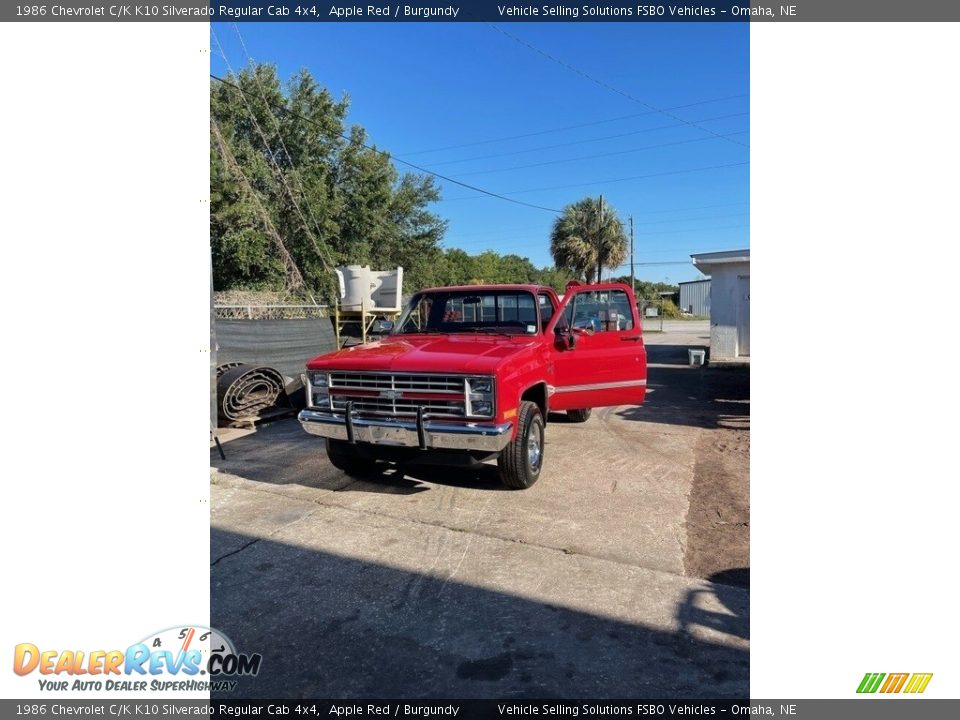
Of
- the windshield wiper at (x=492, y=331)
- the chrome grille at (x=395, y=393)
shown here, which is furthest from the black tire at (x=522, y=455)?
the windshield wiper at (x=492, y=331)

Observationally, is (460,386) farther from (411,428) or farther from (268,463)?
(268,463)

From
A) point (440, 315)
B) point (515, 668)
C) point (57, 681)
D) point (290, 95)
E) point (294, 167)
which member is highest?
point (290, 95)

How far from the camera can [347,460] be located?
5.69 m

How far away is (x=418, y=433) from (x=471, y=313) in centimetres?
203

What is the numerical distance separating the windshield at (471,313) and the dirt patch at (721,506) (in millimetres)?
2278

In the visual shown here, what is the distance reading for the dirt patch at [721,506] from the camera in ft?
12.3

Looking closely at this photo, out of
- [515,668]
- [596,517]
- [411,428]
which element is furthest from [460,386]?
[515,668]

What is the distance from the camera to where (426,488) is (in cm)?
536

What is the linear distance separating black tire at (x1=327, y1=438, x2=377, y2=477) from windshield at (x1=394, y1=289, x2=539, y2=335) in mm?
1472

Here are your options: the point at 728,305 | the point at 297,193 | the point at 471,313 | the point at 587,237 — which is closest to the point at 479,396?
the point at 471,313

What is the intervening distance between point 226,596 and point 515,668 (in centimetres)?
181
